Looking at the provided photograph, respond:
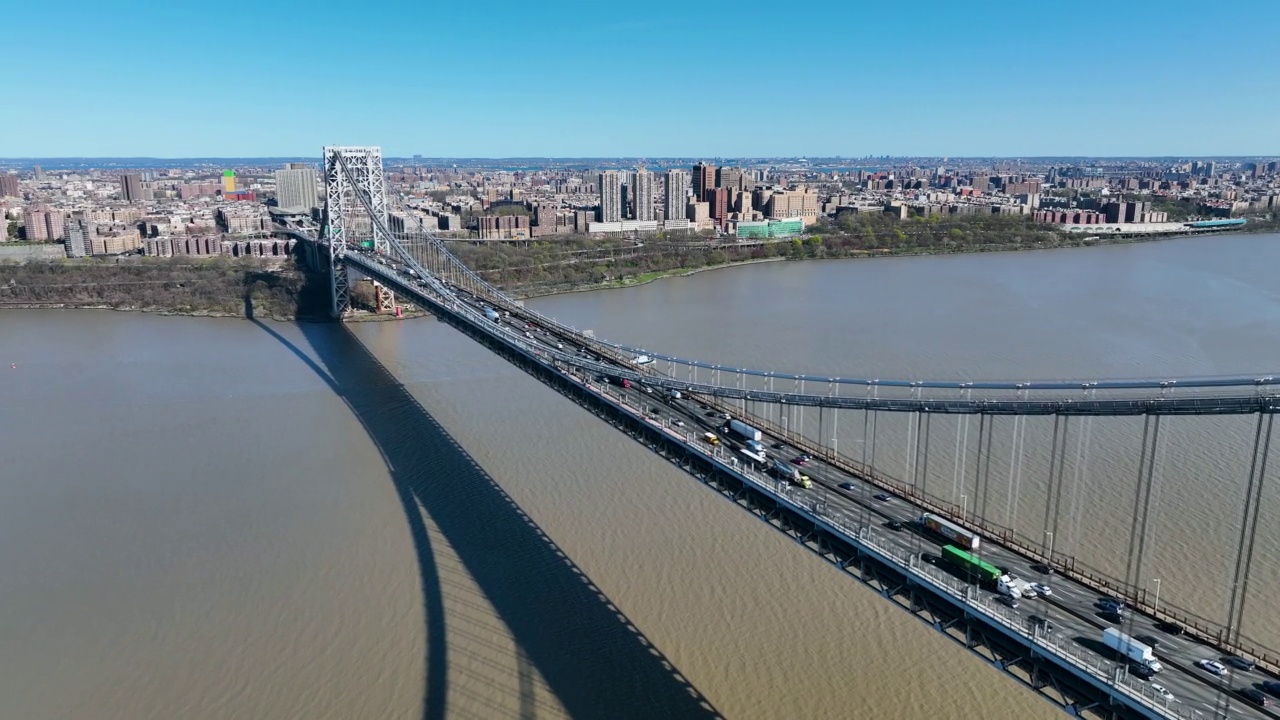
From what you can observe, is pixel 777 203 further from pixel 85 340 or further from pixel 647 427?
pixel 647 427

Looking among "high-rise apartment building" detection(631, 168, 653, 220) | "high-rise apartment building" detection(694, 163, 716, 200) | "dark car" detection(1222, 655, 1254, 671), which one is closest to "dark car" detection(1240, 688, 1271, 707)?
"dark car" detection(1222, 655, 1254, 671)

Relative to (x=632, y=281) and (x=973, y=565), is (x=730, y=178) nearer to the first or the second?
(x=632, y=281)

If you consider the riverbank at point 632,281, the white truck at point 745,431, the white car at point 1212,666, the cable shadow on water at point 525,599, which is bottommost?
the cable shadow on water at point 525,599

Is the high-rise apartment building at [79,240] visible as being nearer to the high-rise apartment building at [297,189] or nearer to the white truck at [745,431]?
the high-rise apartment building at [297,189]

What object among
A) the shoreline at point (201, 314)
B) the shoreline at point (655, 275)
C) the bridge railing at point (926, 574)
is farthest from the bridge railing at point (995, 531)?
the shoreline at point (655, 275)

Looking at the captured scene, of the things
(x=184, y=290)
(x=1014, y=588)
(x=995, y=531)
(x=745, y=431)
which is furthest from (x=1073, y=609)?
(x=184, y=290)

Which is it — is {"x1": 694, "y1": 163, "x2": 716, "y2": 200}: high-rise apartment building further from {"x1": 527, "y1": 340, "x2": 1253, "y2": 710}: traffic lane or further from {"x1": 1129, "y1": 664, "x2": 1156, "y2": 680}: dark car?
{"x1": 1129, "y1": 664, "x2": 1156, "y2": 680}: dark car
